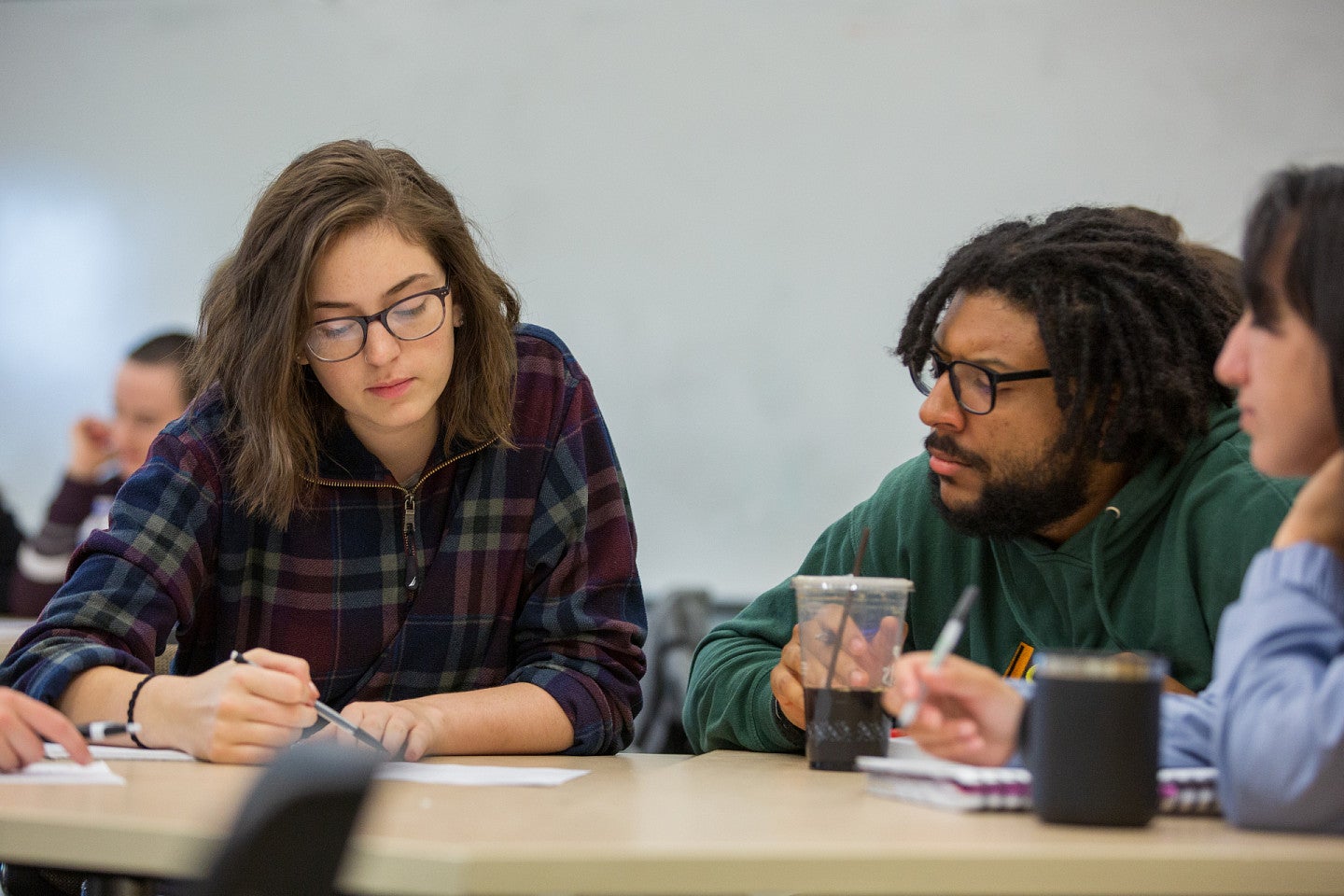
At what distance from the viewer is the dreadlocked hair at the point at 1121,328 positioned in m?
1.69

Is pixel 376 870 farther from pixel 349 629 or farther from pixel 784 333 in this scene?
pixel 784 333

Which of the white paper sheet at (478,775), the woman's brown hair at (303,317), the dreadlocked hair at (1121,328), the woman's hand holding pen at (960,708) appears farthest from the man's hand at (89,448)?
the woman's hand holding pen at (960,708)

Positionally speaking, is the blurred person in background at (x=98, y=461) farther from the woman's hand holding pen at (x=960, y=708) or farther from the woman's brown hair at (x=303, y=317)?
the woman's hand holding pen at (x=960, y=708)

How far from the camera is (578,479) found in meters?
1.90

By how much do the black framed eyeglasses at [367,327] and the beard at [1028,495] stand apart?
2.24ft

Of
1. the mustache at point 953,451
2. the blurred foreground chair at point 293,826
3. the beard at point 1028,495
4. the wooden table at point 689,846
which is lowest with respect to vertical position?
the wooden table at point 689,846

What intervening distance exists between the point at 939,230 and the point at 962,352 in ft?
9.01

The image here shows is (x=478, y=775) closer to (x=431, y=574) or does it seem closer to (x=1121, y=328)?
(x=431, y=574)

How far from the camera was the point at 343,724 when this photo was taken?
143 cm

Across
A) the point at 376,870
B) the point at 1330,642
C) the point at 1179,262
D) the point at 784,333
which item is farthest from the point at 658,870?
the point at 784,333

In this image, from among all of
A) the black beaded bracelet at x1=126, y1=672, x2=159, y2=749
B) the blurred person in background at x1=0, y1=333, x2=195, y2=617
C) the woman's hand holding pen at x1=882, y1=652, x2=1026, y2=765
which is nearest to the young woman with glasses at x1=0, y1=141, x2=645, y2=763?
the black beaded bracelet at x1=126, y1=672, x2=159, y2=749

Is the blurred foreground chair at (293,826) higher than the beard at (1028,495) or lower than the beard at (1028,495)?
lower

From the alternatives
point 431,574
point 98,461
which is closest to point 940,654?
point 431,574

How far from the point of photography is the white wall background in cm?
428
